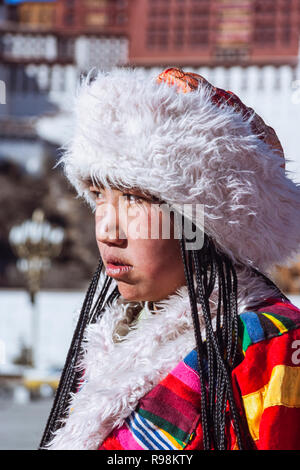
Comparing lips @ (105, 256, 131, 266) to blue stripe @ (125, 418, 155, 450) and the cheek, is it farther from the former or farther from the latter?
blue stripe @ (125, 418, 155, 450)

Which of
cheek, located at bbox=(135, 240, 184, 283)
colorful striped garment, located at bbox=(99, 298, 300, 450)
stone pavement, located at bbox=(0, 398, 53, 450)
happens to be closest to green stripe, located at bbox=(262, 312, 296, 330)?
colorful striped garment, located at bbox=(99, 298, 300, 450)

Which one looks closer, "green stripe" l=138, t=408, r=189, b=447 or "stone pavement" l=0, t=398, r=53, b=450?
"green stripe" l=138, t=408, r=189, b=447

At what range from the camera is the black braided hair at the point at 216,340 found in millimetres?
682

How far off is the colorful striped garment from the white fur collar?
15 mm

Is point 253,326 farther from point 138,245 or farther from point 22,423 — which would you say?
point 22,423

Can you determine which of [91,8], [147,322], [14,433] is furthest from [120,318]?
[91,8]

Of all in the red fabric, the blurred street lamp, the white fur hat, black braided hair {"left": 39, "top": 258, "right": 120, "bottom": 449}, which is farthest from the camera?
the blurred street lamp

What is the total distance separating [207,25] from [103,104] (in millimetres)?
13454

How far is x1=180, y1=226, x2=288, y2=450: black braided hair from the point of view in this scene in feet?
2.24

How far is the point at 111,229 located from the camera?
2.55 feet

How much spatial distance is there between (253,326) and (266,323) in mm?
14

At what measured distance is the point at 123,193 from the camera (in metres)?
0.79

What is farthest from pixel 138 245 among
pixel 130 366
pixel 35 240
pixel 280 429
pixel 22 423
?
pixel 35 240

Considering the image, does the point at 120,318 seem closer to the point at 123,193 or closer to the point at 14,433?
the point at 123,193
